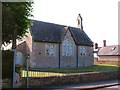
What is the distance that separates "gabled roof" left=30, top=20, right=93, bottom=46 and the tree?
51.1 ft

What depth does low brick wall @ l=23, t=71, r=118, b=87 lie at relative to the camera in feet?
64.3

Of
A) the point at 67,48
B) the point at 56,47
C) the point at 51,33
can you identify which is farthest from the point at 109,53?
the point at 56,47

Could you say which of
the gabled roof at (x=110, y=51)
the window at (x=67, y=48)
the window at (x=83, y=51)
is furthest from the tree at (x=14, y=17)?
the gabled roof at (x=110, y=51)

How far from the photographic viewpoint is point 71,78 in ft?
75.3

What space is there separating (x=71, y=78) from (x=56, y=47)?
58.4 feet

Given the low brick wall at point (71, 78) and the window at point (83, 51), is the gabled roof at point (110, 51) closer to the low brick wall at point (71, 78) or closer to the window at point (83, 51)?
the window at point (83, 51)

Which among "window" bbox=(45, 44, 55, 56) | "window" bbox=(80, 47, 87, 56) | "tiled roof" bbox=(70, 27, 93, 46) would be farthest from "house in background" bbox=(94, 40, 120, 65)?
"window" bbox=(45, 44, 55, 56)

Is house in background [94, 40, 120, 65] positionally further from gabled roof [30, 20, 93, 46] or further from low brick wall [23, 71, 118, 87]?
low brick wall [23, 71, 118, 87]

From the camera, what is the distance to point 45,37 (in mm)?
39094

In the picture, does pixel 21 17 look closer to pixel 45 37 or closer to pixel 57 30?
pixel 45 37

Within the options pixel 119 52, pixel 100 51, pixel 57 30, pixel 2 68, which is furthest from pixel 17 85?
pixel 100 51

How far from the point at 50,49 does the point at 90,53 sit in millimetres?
11547

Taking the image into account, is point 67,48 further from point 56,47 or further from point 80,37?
point 80,37

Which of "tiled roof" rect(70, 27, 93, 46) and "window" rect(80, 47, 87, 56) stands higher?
"tiled roof" rect(70, 27, 93, 46)
